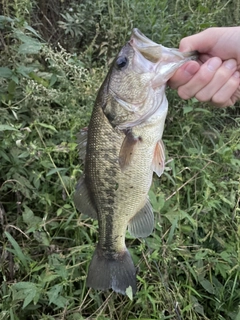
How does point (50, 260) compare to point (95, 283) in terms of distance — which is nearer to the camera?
point (95, 283)

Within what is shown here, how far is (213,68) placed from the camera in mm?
1851

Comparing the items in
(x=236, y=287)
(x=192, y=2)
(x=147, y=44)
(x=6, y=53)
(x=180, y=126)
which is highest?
(x=147, y=44)

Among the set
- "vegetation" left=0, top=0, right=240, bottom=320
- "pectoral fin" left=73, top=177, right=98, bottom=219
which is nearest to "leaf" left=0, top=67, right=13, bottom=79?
"vegetation" left=0, top=0, right=240, bottom=320

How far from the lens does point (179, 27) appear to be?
135 inches

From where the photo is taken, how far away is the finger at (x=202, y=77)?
1850 mm

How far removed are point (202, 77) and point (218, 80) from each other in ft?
0.25

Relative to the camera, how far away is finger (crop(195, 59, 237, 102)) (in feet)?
6.15

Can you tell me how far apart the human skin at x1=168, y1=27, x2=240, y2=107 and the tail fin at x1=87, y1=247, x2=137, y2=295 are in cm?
81

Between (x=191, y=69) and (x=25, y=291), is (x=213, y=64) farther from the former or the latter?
(x=25, y=291)

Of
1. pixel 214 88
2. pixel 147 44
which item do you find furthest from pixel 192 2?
pixel 147 44

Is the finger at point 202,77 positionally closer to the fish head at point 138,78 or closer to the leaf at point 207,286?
the fish head at point 138,78

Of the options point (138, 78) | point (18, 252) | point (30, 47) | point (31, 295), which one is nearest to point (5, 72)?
point (30, 47)

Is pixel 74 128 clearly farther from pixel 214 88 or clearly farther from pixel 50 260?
pixel 214 88

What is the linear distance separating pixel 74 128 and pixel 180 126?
0.91 meters
